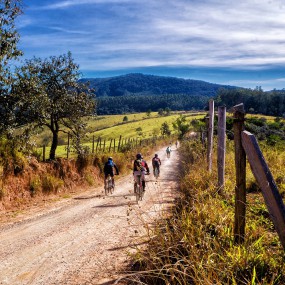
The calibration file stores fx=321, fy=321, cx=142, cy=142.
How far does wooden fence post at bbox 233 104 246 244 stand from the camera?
4613 mm

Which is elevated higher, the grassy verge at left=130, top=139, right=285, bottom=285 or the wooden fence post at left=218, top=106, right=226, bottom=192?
the wooden fence post at left=218, top=106, right=226, bottom=192

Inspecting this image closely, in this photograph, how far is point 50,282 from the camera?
23.5ft

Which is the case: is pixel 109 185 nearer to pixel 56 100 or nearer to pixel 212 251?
pixel 56 100

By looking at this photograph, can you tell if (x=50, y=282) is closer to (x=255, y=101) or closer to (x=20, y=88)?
(x=20, y=88)

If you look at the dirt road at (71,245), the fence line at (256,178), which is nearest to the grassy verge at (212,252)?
the fence line at (256,178)

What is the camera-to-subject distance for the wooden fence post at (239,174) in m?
4.61

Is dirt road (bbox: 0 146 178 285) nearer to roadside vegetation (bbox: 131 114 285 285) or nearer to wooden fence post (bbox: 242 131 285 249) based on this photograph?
roadside vegetation (bbox: 131 114 285 285)

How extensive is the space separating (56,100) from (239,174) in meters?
18.6

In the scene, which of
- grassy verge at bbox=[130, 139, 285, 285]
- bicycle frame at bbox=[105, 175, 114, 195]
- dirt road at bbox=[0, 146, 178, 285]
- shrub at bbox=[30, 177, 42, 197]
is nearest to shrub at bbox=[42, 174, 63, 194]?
shrub at bbox=[30, 177, 42, 197]

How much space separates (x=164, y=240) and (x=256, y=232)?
163 cm

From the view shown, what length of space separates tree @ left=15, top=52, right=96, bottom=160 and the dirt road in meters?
6.18

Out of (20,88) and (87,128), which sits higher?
(20,88)

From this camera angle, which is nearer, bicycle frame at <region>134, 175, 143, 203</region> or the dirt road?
the dirt road

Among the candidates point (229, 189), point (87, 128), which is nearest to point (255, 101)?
point (87, 128)
